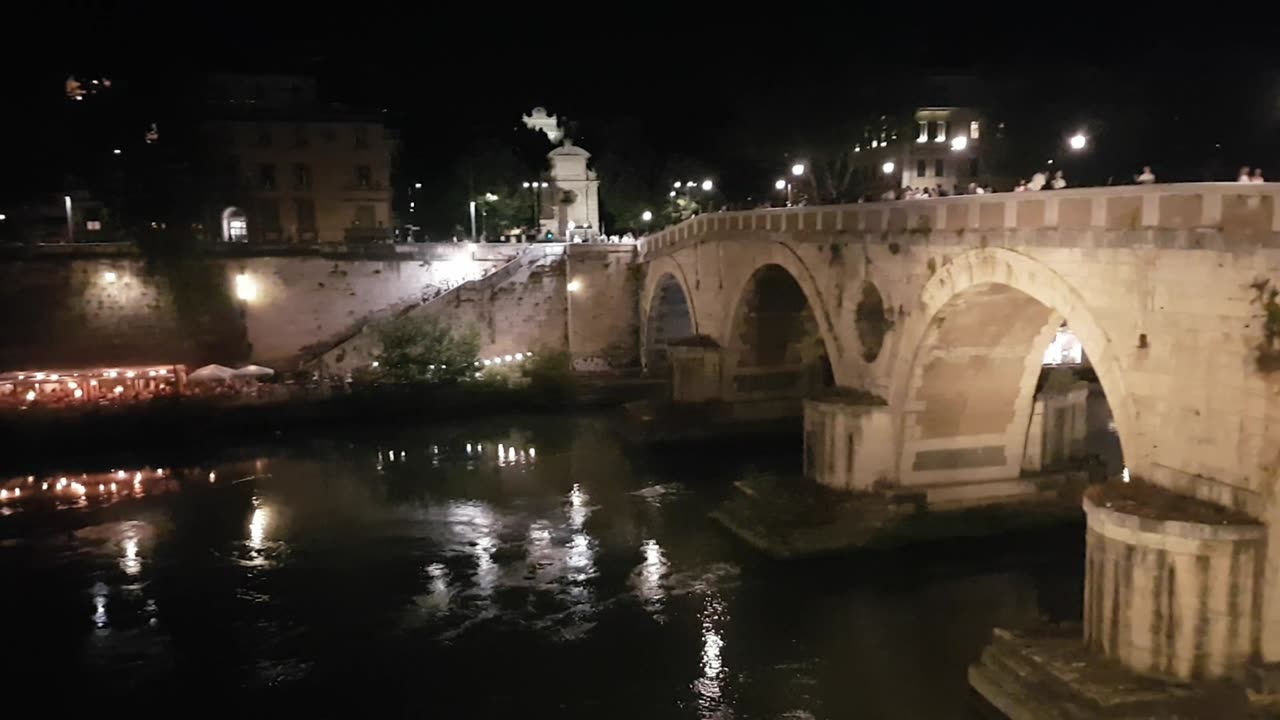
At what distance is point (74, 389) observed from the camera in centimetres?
2519

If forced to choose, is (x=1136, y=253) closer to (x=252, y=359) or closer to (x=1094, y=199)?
(x=1094, y=199)

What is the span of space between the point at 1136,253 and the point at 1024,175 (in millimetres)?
24075

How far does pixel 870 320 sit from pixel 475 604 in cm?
786

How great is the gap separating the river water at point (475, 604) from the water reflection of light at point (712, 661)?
35 millimetres

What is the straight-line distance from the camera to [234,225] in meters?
36.3

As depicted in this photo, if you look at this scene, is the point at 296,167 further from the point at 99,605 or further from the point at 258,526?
the point at 99,605

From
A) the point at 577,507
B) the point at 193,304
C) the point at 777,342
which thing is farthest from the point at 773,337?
the point at 193,304

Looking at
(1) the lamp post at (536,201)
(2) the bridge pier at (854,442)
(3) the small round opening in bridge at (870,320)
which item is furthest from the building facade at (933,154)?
(2) the bridge pier at (854,442)

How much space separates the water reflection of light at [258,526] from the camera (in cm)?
1659

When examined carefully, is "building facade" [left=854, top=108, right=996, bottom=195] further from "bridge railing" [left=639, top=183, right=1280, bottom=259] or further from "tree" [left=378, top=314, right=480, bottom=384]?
"bridge railing" [left=639, top=183, right=1280, bottom=259]

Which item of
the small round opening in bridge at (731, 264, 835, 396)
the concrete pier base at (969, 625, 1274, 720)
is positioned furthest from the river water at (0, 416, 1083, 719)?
the small round opening in bridge at (731, 264, 835, 396)

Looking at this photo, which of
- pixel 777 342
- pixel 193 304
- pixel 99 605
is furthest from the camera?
pixel 193 304

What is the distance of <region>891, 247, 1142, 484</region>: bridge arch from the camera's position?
1380 cm

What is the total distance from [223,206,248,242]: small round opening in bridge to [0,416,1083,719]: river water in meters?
16.7
